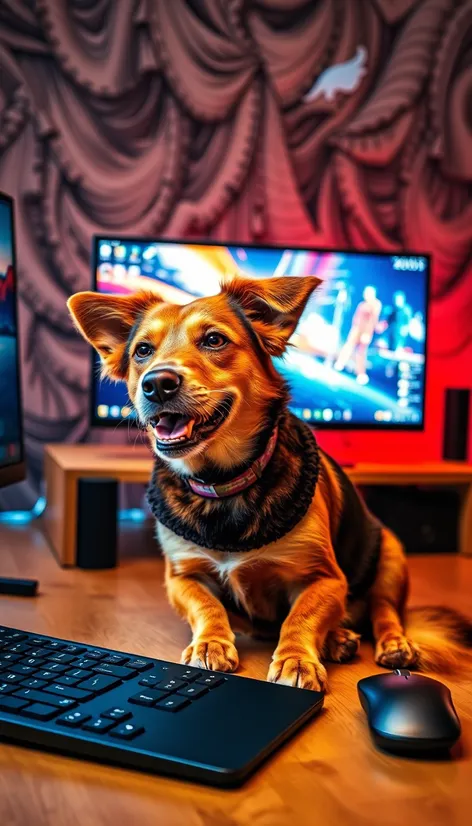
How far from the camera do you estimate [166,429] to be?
106cm

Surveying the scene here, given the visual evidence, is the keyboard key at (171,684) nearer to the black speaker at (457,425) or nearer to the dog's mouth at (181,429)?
the dog's mouth at (181,429)

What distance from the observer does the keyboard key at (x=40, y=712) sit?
709 millimetres

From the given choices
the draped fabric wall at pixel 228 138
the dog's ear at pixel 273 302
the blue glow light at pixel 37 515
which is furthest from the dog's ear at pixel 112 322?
the draped fabric wall at pixel 228 138

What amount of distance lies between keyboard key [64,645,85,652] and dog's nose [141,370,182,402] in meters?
0.31

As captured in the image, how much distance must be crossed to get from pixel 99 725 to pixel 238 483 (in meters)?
0.46

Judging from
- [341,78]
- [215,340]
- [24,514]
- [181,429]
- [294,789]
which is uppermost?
[341,78]

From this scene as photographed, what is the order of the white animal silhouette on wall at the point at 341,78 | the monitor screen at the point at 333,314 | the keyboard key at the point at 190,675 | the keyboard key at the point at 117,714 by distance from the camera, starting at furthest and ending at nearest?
1. the white animal silhouette on wall at the point at 341,78
2. the monitor screen at the point at 333,314
3. the keyboard key at the point at 190,675
4. the keyboard key at the point at 117,714

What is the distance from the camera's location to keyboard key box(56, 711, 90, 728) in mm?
695

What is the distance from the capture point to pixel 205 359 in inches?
42.9

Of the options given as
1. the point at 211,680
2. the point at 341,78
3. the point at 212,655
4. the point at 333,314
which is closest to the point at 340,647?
the point at 212,655

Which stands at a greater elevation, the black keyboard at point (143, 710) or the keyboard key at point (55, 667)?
the keyboard key at point (55, 667)

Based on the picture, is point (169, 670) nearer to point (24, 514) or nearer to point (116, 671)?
point (116, 671)

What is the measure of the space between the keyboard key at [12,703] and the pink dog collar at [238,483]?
16.8 inches

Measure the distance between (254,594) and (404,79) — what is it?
1.80 metres
